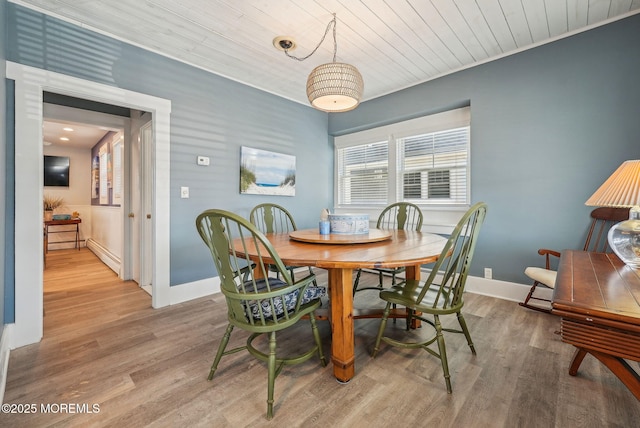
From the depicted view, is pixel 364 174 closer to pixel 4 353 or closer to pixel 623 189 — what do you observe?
pixel 623 189

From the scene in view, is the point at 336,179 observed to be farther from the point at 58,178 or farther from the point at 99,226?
the point at 58,178

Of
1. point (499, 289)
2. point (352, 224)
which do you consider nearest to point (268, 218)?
point (352, 224)

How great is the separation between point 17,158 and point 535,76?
174 inches

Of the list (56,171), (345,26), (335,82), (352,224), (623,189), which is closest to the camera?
(623,189)

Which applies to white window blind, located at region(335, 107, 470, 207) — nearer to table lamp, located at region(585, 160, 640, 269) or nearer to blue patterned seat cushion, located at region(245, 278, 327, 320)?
table lamp, located at region(585, 160, 640, 269)

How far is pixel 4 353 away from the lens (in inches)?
65.8

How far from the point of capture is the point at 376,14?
7.08 feet

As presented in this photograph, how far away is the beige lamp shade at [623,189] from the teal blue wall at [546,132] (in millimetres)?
1126

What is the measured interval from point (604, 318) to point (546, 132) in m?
2.54

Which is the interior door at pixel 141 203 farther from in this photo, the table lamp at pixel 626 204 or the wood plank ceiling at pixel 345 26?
the table lamp at pixel 626 204

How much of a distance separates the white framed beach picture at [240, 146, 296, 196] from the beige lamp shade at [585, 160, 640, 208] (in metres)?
3.04

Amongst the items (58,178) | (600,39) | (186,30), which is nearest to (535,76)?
(600,39)

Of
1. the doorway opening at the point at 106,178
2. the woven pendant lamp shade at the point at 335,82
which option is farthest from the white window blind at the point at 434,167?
the doorway opening at the point at 106,178

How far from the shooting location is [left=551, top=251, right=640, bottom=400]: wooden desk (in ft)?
2.38
